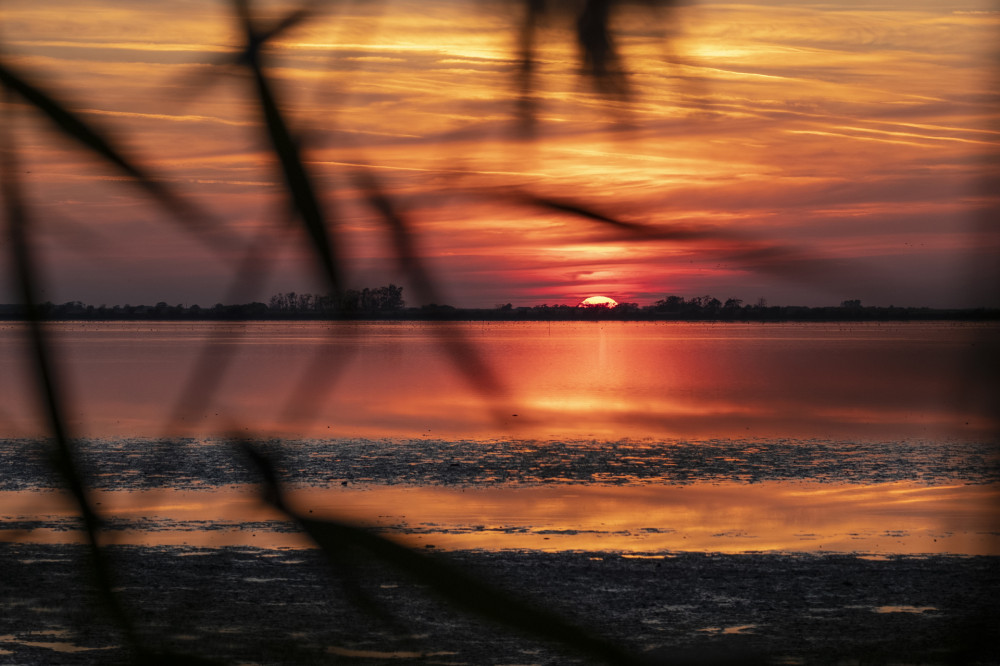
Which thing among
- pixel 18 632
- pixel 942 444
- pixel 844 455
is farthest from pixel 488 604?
pixel 942 444

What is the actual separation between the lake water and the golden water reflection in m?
0.05

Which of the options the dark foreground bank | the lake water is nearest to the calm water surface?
the lake water

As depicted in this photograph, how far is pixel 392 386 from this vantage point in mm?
39000

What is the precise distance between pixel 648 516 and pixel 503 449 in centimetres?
697

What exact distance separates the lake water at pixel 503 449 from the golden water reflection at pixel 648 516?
52mm

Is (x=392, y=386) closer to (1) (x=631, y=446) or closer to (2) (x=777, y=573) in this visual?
(1) (x=631, y=446)

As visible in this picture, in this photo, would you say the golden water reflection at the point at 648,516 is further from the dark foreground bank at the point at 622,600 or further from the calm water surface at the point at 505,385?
the calm water surface at the point at 505,385

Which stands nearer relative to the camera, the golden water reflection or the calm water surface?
the calm water surface

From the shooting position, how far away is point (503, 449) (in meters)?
7.39

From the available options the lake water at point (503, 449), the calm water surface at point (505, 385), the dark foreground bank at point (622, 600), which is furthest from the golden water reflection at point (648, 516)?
the calm water surface at point (505, 385)

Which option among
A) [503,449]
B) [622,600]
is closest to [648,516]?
[622,600]

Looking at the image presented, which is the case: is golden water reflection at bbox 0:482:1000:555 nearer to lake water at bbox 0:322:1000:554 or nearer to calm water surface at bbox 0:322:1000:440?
lake water at bbox 0:322:1000:554

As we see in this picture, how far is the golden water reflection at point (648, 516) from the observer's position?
39.3 feet

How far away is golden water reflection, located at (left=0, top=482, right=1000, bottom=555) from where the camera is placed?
39.3ft
